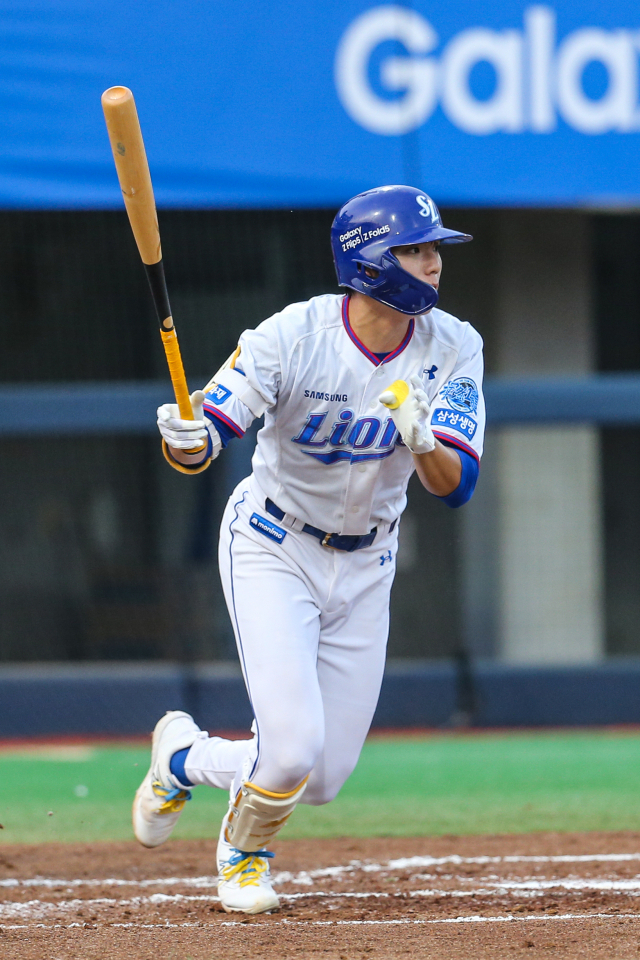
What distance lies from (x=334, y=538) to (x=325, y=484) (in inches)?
6.2

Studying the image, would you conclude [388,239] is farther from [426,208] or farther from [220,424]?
[220,424]

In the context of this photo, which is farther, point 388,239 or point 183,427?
point 388,239

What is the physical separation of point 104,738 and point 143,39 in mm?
4205

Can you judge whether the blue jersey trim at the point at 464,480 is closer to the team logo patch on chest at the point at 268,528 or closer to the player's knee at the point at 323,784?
the team logo patch on chest at the point at 268,528

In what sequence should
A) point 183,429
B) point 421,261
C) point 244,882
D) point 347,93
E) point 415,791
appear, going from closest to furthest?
point 183,429
point 421,261
point 244,882
point 415,791
point 347,93

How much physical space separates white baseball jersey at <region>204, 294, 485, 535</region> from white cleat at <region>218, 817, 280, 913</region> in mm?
935

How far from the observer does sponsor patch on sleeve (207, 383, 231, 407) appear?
2.98 meters

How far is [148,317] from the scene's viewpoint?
8258 mm

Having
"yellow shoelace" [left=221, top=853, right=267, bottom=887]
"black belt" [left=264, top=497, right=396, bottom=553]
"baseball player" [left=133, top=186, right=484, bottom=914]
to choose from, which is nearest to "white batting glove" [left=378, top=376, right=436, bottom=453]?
"baseball player" [left=133, top=186, right=484, bottom=914]

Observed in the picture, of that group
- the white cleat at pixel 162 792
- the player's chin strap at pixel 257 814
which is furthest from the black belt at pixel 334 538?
the white cleat at pixel 162 792

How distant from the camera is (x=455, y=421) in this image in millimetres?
3025

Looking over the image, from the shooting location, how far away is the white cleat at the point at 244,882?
313cm

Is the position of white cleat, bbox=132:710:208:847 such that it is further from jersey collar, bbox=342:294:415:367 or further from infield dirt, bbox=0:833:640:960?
jersey collar, bbox=342:294:415:367

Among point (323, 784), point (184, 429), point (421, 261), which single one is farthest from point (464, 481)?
point (323, 784)
